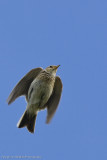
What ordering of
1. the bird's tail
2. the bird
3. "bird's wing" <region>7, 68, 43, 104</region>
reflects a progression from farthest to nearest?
"bird's wing" <region>7, 68, 43, 104</region> → the bird's tail → the bird

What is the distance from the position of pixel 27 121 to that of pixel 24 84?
1200 millimetres

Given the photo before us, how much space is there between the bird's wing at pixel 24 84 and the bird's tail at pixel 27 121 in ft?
2.14

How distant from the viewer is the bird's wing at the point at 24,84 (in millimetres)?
17641

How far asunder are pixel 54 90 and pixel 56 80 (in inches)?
15.2

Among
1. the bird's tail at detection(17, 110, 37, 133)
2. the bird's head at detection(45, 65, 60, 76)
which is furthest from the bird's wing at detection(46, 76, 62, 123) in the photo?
the bird's tail at detection(17, 110, 37, 133)

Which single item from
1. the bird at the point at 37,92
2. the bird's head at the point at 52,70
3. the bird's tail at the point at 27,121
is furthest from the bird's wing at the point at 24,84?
the bird's tail at the point at 27,121

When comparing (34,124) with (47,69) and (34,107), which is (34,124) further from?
(47,69)

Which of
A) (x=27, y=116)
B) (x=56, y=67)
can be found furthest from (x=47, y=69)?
(x=27, y=116)

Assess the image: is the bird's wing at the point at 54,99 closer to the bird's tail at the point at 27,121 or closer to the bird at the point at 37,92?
the bird at the point at 37,92

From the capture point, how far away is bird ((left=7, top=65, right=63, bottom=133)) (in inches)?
674

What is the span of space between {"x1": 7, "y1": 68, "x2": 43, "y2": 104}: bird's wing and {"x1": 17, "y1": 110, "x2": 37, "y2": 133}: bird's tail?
652 millimetres

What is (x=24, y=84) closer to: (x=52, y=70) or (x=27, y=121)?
(x=52, y=70)

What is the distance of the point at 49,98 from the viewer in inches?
712

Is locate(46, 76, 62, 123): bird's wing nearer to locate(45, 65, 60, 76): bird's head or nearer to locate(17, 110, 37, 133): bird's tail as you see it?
locate(45, 65, 60, 76): bird's head
